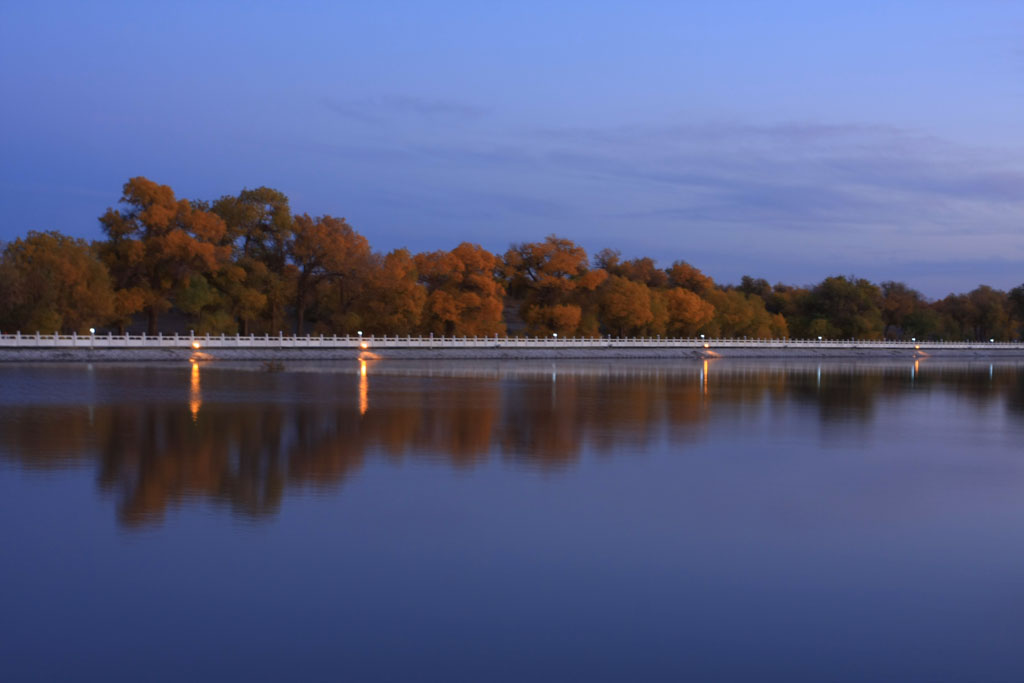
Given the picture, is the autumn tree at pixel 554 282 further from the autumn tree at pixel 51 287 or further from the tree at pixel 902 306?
the tree at pixel 902 306

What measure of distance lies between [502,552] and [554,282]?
2525 inches

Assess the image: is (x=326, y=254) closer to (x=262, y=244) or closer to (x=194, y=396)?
(x=262, y=244)

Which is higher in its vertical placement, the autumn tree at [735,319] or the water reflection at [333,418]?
the autumn tree at [735,319]

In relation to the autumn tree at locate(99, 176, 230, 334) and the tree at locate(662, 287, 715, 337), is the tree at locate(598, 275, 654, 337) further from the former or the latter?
the autumn tree at locate(99, 176, 230, 334)

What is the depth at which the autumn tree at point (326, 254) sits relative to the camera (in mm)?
60594

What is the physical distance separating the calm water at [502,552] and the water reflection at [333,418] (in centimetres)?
14

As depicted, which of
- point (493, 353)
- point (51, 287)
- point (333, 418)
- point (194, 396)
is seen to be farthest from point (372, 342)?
point (333, 418)

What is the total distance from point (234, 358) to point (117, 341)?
5514 mm

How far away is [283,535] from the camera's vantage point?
982 centimetres

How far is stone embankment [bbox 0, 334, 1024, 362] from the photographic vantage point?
46031mm

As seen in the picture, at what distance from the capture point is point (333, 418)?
68.6 feet

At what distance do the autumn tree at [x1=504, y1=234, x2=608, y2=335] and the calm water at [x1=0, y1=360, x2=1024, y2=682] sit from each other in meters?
52.9

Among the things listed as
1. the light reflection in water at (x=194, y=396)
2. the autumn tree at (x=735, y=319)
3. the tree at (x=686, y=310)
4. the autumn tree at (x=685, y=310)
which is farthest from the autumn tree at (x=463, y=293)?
the light reflection in water at (x=194, y=396)

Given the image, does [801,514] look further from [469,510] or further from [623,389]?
[623,389]
